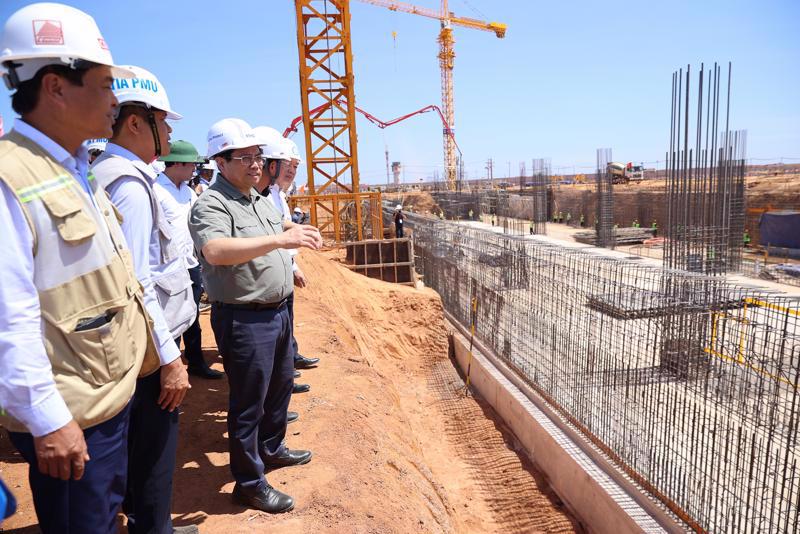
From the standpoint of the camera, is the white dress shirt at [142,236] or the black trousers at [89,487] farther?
the white dress shirt at [142,236]

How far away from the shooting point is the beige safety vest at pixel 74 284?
4.28 feet

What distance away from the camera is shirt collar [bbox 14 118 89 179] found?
1384mm

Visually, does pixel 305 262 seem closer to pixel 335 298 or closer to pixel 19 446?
pixel 335 298

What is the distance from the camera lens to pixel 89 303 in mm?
1401

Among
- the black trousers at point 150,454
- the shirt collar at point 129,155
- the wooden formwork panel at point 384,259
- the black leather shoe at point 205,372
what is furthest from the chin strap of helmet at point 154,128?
the wooden formwork panel at point 384,259

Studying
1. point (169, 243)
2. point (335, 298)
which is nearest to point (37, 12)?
point (169, 243)

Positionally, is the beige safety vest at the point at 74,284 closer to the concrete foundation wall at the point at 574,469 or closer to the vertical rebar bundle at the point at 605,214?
the concrete foundation wall at the point at 574,469

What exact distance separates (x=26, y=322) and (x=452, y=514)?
3783 millimetres

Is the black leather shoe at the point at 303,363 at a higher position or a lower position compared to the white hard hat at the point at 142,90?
lower

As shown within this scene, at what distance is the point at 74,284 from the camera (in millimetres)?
1372

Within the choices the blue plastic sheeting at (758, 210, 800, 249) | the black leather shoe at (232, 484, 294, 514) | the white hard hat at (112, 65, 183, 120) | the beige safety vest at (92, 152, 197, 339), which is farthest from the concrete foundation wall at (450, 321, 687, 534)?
the blue plastic sheeting at (758, 210, 800, 249)

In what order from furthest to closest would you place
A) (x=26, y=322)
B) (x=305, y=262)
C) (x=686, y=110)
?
(x=305, y=262), (x=686, y=110), (x=26, y=322)

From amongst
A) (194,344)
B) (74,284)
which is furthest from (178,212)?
(74,284)

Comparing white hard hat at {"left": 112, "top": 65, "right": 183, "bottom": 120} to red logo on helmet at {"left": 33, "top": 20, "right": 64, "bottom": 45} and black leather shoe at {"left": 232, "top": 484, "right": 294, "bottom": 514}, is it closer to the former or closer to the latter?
red logo on helmet at {"left": 33, "top": 20, "right": 64, "bottom": 45}
